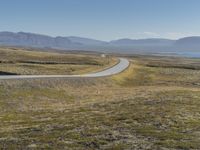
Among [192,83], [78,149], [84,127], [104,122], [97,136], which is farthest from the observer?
[192,83]

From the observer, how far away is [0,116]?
38.8 m

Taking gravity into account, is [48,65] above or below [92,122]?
above

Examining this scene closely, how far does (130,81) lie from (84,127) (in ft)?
182

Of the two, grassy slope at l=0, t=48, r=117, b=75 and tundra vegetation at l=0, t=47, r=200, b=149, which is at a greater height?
grassy slope at l=0, t=48, r=117, b=75

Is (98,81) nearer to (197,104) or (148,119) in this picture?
(197,104)

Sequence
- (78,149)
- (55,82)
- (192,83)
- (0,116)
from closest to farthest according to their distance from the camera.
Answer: (78,149), (0,116), (55,82), (192,83)

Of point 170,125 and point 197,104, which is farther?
point 197,104

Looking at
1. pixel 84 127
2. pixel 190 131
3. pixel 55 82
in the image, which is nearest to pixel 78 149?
pixel 84 127

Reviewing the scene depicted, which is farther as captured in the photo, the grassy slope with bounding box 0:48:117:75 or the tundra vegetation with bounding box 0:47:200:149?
the grassy slope with bounding box 0:48:117:75

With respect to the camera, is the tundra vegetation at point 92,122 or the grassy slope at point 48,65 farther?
the grassy slope at point 48,65

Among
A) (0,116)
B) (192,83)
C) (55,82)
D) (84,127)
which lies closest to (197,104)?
(84,127)

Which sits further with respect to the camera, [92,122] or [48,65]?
[48,65]

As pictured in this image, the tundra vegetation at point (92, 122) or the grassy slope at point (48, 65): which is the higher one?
the grassy slope at point (48, 65)

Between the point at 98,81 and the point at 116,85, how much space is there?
15.2ft
